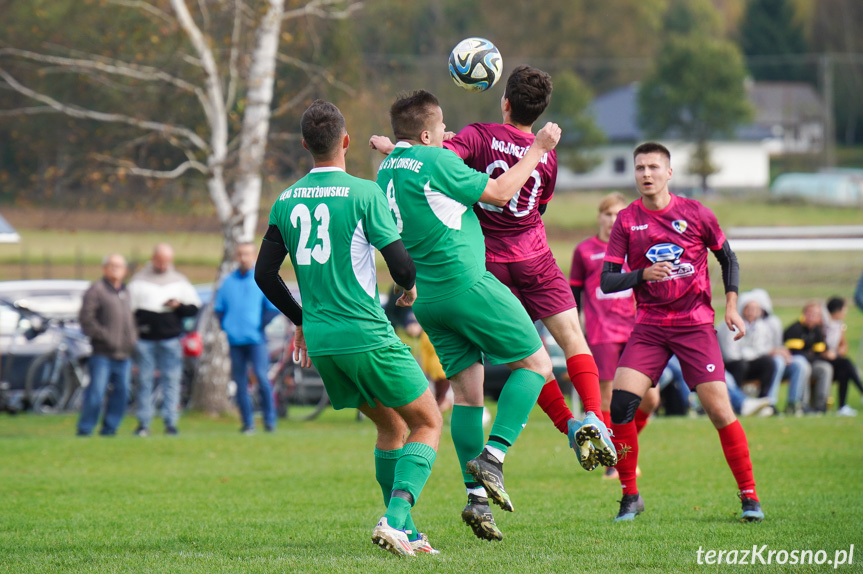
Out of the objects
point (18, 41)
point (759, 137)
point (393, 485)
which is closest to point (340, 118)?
point (393, 485)

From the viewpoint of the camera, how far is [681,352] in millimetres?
6742

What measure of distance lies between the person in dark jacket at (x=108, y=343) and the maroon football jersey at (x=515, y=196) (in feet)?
26.0

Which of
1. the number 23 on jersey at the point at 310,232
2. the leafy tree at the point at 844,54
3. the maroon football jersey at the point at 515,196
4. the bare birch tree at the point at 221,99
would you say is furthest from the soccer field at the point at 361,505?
the leafy tree at the point at 844,54

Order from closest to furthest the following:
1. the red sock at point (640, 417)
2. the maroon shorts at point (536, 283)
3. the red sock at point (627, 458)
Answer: the maroon shorts at point (536, 283) < the red sock at point (627, 458) < the red sock at point (640, 417)

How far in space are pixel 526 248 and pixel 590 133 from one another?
53685mm

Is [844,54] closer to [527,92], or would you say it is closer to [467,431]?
[527,92]

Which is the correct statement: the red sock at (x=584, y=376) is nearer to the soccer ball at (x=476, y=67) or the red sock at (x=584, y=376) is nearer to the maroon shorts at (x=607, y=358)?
the soccer ball at (x=476, y=67)

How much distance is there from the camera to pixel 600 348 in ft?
30.3

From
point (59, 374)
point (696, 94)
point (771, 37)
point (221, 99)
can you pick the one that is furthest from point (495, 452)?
point (771, 37)

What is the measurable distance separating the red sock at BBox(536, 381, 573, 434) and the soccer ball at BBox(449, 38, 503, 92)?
1.87 m

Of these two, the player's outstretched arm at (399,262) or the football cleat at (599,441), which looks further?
the football cleat at (599,441)

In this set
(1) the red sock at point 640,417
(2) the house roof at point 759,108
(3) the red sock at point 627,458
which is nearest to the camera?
(3) the red sock at point 627,458

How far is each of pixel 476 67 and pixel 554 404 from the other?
6.88 feet

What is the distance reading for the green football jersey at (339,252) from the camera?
205 inches
